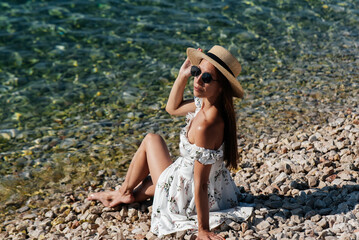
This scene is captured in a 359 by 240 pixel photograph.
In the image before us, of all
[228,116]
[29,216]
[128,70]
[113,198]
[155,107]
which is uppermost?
[228,116]

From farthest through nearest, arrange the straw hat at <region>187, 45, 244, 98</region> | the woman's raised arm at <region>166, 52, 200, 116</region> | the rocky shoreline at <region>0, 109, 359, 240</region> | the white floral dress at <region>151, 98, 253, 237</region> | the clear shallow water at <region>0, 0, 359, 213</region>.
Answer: the clear shallow water at <region>0, 0, 359, 213</region> → the woman's raised arm at <region>166, 52, 200, 116</region> → the white floral dress at <region>151, 98, 253, 237</region> → the rocky shoreline at <region>0, 109, 359, 240</region> → the straw hat at <region>187, 45, 244, 98</region>

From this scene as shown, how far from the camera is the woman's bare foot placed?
19.0 ft

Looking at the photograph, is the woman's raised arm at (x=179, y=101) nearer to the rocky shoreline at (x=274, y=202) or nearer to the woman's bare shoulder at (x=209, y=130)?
the woman's bare shoulder at (x=209, y=130)

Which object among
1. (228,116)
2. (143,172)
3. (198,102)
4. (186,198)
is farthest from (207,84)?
(143,172)

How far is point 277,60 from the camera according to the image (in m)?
11.0

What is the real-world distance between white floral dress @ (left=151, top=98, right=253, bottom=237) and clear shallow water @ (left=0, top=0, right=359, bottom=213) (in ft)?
8.10

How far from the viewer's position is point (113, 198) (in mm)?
5930

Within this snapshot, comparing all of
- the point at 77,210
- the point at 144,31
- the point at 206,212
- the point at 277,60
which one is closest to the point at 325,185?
the point at 206,212

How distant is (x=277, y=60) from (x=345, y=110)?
9.96 ft

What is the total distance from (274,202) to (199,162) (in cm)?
124

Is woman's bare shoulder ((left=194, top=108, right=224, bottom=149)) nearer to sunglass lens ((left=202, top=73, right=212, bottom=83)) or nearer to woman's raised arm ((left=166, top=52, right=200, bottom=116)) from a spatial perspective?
sunglass lens ((left=202, top=73, right=212, bottom=83))

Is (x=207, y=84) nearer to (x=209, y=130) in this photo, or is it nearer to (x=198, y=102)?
(x=209, y=130)

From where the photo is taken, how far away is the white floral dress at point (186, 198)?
477cm

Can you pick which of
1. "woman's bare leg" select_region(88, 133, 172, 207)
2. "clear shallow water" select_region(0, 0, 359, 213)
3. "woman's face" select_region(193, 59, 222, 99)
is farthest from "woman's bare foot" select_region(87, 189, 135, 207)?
"woman's face" select_region(193, 59, 222, 99)
